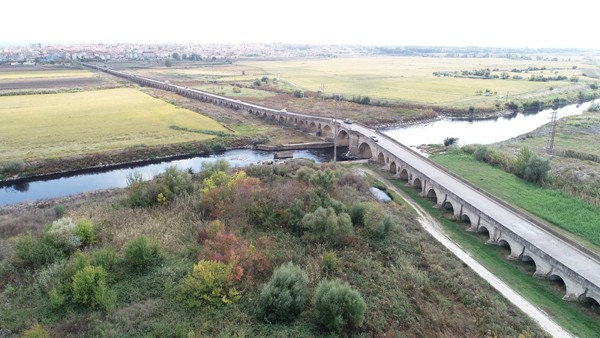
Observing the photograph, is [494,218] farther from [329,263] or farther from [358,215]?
[329,263]

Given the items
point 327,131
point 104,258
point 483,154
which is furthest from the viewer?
point 327,131

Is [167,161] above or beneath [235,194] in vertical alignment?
beneath

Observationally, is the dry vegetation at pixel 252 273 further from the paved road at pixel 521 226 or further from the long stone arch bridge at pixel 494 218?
the paved road at pixel 521 226

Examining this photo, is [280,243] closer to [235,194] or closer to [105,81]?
[235,194]

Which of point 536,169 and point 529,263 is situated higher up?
point 536,169

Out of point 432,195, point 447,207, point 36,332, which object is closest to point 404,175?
point 432,195

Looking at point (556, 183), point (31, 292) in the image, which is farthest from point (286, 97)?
point (31, 292)

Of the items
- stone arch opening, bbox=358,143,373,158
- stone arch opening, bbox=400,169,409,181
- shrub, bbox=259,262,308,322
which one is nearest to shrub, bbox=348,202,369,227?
shrub, bbox=259,262,308,322

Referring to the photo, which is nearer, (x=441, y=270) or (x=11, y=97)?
(x=441, y=270)
